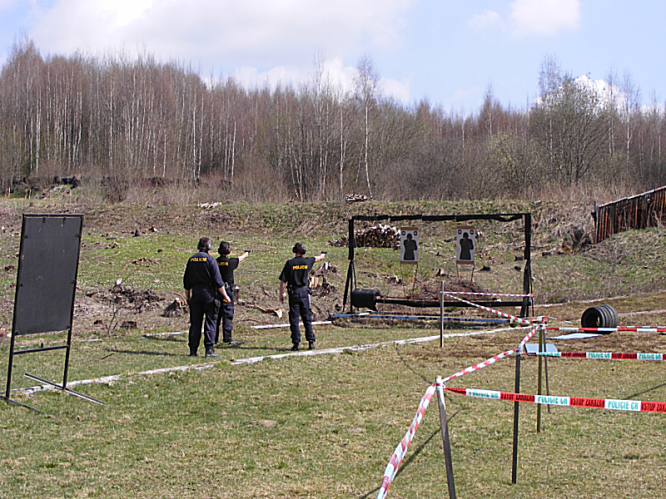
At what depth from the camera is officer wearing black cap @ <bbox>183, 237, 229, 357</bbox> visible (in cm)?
1020

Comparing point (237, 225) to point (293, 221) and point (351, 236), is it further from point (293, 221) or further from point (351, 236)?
point (351, 236)

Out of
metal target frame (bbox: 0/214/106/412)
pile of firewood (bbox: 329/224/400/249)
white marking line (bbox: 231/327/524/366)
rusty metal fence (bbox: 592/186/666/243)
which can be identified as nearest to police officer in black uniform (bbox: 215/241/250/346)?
white marking line (bbox: 231/327/524/366)

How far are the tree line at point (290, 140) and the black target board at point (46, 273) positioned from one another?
31.9 m

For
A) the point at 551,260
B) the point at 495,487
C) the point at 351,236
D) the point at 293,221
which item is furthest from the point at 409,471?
the point at 293,221

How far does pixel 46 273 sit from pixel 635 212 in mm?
27926

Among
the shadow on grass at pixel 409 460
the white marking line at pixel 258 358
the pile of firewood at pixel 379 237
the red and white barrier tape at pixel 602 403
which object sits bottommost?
the shadow on grass at pixel 409 460

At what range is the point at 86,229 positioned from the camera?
32.5m

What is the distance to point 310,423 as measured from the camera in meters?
6.58

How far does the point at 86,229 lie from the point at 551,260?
2372cm

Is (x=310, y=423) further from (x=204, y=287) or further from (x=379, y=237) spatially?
(x=379, y=237)

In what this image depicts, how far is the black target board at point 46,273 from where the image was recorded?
6.99m

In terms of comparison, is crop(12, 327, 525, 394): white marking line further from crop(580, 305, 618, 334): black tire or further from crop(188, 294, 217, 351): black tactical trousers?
crop(580, 305, 618, 334): black tire

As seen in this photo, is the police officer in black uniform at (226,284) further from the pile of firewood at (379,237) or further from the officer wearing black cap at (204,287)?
the pile of firewood at (379,237)

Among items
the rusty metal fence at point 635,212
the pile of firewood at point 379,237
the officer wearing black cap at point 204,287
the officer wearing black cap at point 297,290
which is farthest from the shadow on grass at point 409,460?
the rusty metal fence at point 635,212
